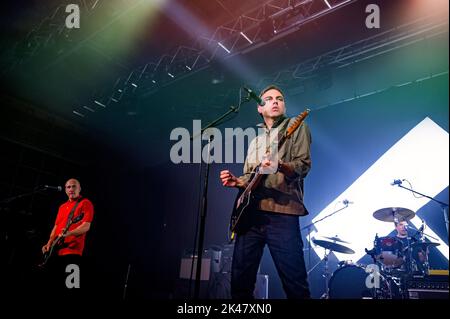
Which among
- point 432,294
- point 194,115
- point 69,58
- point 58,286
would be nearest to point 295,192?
point 432,294

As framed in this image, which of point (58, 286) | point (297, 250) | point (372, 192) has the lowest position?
point (58, 286)

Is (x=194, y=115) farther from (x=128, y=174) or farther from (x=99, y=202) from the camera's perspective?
(x=99, y=202)

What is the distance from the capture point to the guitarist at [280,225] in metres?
A: 2.14

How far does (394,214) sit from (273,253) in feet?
12.5

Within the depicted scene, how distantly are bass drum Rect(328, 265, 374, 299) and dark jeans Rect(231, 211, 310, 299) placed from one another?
3281 millimetres

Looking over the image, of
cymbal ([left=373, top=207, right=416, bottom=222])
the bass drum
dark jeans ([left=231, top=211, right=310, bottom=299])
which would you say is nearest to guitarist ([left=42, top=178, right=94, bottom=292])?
dark jeans ([left=231, top=211, right=310, bottom=299])

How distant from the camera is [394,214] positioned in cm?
520

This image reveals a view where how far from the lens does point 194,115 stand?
26.4ft

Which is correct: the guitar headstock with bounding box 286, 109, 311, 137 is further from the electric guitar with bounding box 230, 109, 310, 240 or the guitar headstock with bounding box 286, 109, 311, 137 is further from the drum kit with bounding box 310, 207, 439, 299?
the drum kit with bounding box 310, 207, 439, 299

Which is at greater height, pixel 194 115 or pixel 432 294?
pixel 194 115

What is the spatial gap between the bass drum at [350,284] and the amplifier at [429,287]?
0.66 m

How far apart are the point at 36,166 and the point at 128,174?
2.28 m

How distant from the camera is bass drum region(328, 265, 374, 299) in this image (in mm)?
4891

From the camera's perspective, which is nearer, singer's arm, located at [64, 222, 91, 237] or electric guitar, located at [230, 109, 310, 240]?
electric guitar, located at [230, 109, 310, 240]
